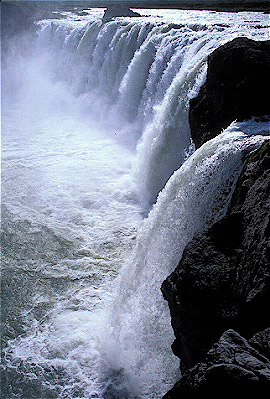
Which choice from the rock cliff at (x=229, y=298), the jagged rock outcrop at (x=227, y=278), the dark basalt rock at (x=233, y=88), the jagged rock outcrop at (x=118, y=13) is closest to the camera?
the rock cliff at (x=229, y=298)

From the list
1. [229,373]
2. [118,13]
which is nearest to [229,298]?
[229,373]

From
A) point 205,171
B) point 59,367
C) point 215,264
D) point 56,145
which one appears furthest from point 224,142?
point 56,145

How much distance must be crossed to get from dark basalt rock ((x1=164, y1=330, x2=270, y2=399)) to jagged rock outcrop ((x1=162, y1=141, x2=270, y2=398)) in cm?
33

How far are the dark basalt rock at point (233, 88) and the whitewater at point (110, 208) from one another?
16.0 inches

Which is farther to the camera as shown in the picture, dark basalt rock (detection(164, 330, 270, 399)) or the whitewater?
the whitewater

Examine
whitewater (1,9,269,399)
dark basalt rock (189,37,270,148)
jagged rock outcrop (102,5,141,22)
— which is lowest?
whitewater (1,9,269,399)

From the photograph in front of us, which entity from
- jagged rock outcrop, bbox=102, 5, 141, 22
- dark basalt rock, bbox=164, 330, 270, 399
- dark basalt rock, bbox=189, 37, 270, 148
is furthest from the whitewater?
jagged rock outcrop, bbox=102, 5, 141, 22

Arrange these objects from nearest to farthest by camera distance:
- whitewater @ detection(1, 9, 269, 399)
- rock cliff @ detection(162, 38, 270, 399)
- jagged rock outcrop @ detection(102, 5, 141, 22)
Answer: rock cliff @ detection(162, 38, 270, 399), whitewater @ detection(1, 9, 269, 399), jagged rock outcrop @ detection(102, 5, 141, 22)

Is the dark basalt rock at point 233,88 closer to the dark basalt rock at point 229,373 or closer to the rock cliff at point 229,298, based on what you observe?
the rock cliff at point 229,298

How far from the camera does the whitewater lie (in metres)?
3.75

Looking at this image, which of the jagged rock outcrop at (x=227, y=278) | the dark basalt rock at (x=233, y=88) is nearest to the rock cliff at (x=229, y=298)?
the jagged rock outcrop at (x=227, y=278)

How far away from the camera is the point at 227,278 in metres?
2.64

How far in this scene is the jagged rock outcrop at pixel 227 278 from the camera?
90.4 inches

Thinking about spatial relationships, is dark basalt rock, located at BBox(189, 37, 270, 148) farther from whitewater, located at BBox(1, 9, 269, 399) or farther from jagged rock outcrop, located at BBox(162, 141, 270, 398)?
jagged rock outcrop, located at BBox(162, 141, 270, 398)
